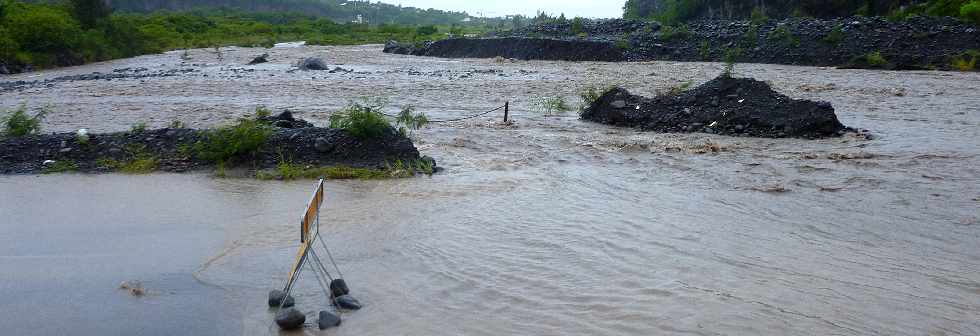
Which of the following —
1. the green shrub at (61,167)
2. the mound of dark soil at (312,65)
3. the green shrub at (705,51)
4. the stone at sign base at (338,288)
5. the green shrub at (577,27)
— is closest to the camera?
the stone at sign base at (338,288)

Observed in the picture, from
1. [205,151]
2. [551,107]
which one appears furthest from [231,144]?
[551,107]

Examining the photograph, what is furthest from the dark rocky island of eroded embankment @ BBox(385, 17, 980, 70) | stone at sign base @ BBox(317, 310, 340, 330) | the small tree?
the small tree

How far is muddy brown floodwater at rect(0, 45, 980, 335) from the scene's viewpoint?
5.05m

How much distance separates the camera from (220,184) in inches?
364

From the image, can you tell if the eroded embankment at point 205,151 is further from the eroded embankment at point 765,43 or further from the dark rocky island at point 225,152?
the eroded embankment at point 765,43

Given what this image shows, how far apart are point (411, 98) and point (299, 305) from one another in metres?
14.1

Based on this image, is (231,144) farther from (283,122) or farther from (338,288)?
(338,288)

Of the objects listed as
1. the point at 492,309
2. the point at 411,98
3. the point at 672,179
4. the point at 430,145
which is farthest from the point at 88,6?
the point at 492,309

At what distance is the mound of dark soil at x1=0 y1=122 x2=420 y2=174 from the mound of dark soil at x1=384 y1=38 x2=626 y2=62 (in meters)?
23.6

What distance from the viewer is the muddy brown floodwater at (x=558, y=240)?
505 cm

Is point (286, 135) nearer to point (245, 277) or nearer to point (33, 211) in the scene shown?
point (33, 211)

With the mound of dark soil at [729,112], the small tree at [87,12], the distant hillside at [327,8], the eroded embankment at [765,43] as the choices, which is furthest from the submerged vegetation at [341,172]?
the distant hillside at [327,8]

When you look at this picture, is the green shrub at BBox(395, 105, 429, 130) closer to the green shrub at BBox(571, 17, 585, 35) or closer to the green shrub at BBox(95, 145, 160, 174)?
the green shrub at BBox(95, 145, 160, 174)

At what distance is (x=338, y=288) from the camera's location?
A: 17.4 feet
